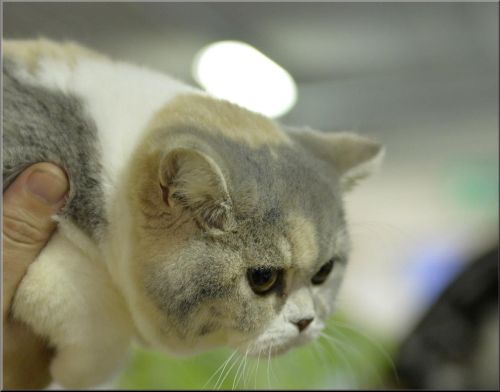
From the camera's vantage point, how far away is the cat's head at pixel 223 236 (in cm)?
79

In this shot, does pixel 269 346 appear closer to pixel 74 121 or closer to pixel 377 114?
pixel 74 121

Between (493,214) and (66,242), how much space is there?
5.77 ft

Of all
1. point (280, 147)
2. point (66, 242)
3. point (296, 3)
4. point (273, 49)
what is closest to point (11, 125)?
point (66, 242)

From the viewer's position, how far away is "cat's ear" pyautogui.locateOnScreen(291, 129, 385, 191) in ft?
3.46

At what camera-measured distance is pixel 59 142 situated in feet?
2.77

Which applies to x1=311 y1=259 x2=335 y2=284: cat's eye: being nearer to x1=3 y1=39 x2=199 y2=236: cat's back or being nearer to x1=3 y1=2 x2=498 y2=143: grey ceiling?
x1=3 y1=39 x2=199 y2=236: cat's back

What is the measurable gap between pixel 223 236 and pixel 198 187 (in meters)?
0.09

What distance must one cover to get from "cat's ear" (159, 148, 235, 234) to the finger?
A: 7.5 inches

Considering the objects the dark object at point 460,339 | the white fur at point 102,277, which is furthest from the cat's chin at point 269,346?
the dark object at point 460,339

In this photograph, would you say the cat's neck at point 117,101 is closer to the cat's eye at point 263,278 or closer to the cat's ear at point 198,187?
the cat's ear at point 198,187

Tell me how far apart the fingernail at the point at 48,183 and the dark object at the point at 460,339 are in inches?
36.2

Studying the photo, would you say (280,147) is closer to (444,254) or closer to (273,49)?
(273,49)

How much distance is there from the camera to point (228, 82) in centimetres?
173

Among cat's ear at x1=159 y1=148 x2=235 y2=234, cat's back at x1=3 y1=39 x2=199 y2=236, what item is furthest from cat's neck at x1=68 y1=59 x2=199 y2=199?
cat's ear at x1=159 y1=148 x2=235 y2=234
